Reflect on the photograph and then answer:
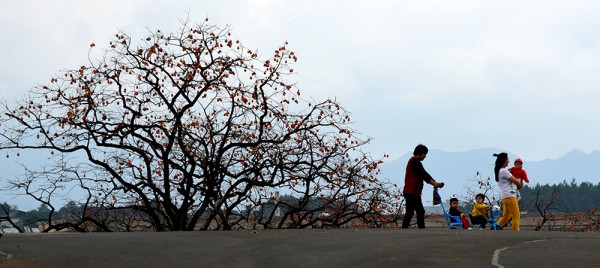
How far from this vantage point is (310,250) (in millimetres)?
11828

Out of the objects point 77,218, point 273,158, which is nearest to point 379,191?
point 273,158

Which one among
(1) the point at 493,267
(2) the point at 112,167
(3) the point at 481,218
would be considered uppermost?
(2) the point at 112,167

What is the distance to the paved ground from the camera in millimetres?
10422

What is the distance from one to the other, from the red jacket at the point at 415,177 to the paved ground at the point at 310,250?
6.46 ft

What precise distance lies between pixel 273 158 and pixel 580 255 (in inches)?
476

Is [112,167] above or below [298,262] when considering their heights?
above

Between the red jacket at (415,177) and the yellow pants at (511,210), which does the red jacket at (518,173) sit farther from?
the red jacket at (415,177)

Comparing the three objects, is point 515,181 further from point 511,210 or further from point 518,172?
point 511,210

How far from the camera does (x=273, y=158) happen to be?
2225 centimetres

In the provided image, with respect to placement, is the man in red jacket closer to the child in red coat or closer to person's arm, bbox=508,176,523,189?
person's arm, bbox=508,176,523,189

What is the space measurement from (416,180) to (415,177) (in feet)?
0.23

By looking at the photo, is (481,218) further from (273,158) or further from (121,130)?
(121,130)

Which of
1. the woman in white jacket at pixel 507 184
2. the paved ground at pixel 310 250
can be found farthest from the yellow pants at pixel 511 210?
the paved ground at pixel 310 250

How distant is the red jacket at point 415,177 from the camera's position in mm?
16391
